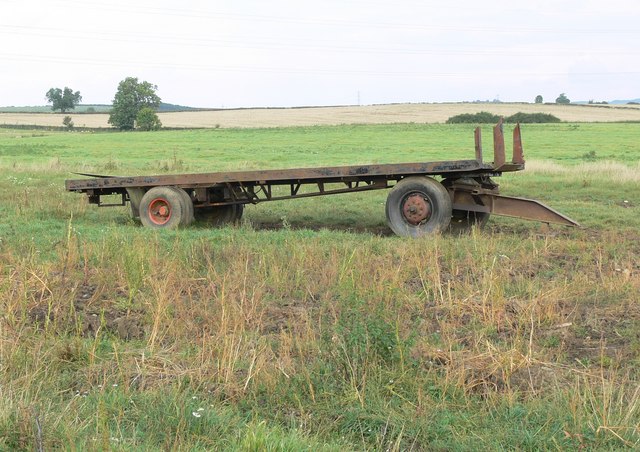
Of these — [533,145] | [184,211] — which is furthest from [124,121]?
[184,211]

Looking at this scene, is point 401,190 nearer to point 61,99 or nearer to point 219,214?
point 219,214

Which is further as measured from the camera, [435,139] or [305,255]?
[435,139]

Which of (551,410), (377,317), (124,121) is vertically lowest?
(551,410)

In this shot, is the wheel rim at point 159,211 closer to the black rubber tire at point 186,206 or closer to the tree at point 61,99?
the black rubber tire at point 186,206

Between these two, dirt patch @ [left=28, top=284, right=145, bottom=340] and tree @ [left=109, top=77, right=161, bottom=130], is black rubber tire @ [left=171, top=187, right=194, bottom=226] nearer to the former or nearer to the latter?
dirt patch @ [left=28, top=284, right=145, bottom=340]

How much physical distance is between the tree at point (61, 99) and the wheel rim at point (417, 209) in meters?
120

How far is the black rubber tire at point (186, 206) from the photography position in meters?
11.1

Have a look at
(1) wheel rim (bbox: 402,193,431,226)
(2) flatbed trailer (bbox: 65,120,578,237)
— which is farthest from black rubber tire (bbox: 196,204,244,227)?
(1) wheel rim (bbox: 402,193,431,226)

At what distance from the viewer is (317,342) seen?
202 inches

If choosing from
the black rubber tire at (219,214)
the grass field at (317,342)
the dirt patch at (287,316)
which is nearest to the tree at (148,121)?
the black rubber tire at (219,214)

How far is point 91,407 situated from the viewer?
411 cm

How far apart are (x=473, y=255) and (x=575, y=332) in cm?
272

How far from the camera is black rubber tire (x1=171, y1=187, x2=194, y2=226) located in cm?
1109

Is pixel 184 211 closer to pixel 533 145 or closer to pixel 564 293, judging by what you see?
pixel 564 293
